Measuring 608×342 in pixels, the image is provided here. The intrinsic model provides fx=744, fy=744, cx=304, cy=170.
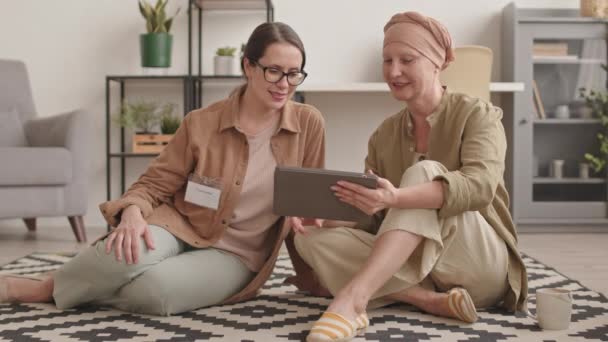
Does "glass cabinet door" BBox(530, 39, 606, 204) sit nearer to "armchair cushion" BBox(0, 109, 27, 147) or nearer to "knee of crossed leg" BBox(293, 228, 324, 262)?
"knee of crossed leg" BBox(293, 228, 324, 262)

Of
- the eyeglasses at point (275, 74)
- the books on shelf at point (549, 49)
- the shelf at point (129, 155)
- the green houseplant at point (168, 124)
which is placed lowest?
the shelf at point (129, 155)

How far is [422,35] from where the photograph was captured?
1.83 meters

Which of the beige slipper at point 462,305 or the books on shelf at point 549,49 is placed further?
the books on shelf at point 549,49

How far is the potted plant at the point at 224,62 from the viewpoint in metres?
4.17

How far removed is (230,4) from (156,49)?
501 mm

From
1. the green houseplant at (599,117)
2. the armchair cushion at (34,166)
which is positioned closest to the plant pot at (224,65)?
the armchair cushion at (34,166)

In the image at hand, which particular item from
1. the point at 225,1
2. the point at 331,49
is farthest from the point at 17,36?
the point at 331,49

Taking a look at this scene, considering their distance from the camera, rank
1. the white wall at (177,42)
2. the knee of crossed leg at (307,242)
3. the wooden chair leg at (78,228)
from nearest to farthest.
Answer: the knee of crossed leg at (307,242), the wooden chair leg at (78,228), the white wall at (177,42)

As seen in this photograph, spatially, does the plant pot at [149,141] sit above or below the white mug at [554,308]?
above

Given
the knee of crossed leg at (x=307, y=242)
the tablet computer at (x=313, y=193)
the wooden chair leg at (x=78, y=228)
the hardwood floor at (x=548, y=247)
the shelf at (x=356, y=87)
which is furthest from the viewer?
the shelf at (x=356, y=87)

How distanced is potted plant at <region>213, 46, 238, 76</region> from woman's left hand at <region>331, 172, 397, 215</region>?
260cm

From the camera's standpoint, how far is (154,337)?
166 cm

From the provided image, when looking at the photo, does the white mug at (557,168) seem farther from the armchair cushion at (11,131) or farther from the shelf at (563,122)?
the armchair cushion at (11,131)

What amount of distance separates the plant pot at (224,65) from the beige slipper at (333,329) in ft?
8.96
